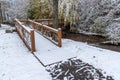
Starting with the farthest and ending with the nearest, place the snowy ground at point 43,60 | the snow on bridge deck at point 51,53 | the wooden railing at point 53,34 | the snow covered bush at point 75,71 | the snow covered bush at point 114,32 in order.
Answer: the snow covered bush at point 114,32
the wooden railing at point 53,34
the snow on bridge deck at point 51,53
the snowy ground at point 43,60
the snow covered bush at point 75,71

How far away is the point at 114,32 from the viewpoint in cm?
798

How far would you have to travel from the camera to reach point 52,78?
4051mm

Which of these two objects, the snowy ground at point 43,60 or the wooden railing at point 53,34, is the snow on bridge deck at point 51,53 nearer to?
the snowy ground at point 43,60

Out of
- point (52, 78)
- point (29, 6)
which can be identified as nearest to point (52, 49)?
point (52, 78)

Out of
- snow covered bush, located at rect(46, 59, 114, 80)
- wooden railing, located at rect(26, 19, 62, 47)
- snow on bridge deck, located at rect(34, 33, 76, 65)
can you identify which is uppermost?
wooden railing, located at rect(26, 19, 62, 47)

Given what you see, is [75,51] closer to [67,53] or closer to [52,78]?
[67,53]

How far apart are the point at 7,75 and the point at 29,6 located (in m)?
13.0

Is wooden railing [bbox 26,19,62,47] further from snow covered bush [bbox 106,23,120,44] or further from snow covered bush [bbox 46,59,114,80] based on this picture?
snow covered bush [bbox 106,23,120,44]

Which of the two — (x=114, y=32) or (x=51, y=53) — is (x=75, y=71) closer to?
(x=51, y=53)

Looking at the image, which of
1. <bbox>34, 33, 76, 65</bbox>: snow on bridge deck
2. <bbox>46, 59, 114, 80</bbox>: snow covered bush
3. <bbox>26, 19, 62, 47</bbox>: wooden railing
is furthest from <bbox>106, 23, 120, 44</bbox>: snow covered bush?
<bbox>46, 59, 114, 80</bbox>: snow covered bush

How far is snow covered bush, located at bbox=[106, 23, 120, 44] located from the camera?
7793 mm

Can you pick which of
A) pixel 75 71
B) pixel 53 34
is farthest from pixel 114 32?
pixel 75 71

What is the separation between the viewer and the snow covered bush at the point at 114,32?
779cm

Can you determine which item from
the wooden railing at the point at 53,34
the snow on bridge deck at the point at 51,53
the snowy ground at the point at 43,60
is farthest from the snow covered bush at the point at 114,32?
the snow on bridge deck at the point at 51,53
